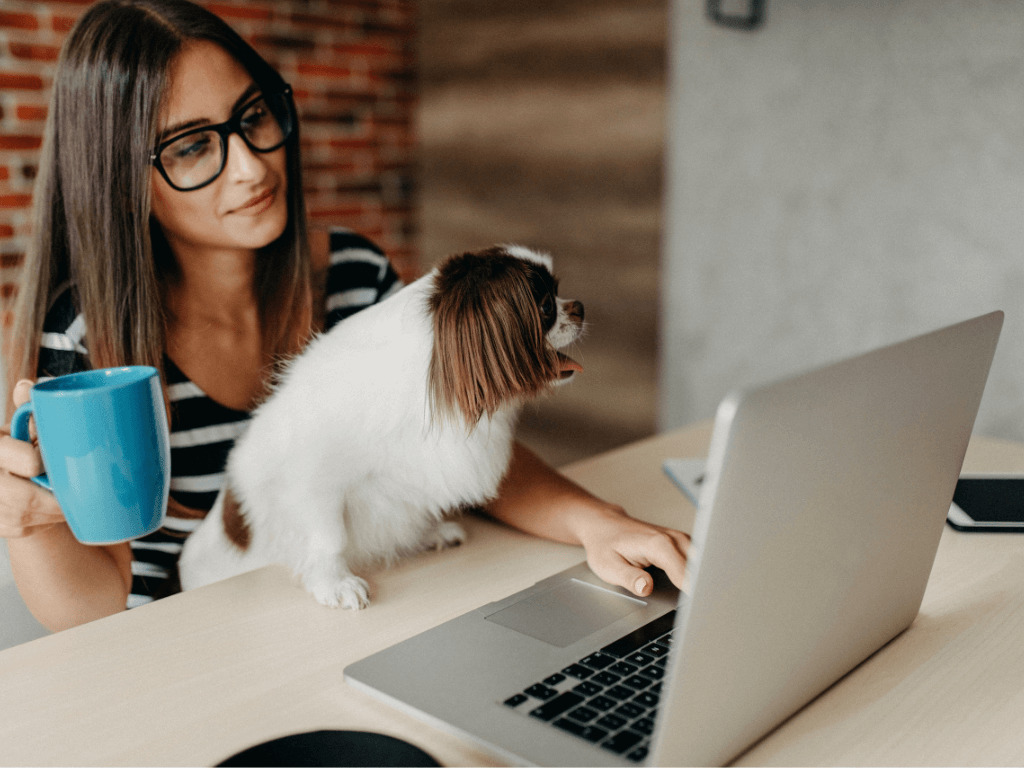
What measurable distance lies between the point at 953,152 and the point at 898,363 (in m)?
1.41

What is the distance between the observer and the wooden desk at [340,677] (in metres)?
0.59

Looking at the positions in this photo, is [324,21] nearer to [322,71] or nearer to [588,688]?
[322,71]

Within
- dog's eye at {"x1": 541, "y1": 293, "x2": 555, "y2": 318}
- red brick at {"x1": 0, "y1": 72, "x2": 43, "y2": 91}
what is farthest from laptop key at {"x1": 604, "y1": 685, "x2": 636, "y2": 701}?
red brick at {"x1": 0, "y1": 72, "x2": 43, "y2": 91}

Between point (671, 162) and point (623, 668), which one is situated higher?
point (671, 162)

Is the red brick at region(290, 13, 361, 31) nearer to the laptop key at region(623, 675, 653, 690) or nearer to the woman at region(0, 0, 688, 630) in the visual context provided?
the woman at region(0, 0, 688, 630)

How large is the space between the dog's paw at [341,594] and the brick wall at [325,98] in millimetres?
1897

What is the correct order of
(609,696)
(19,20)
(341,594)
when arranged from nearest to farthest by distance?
(609,696) → (341,594) → (19,20)

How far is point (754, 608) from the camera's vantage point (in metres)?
0.49

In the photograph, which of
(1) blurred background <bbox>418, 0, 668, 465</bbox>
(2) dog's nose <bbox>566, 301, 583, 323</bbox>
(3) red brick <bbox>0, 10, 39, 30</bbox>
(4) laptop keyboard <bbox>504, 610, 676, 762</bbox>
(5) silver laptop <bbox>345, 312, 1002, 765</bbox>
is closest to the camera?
(5) silver laptop <bbox>345, 312, 1002, 765</bbox>

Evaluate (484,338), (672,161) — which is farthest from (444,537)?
(672,161)

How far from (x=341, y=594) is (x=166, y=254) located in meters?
0.66

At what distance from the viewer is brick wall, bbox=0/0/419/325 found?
2221mm

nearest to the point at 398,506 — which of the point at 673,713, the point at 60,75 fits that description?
the point at 673,713

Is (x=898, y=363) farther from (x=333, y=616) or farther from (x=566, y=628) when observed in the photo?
(x=333, y=616)
